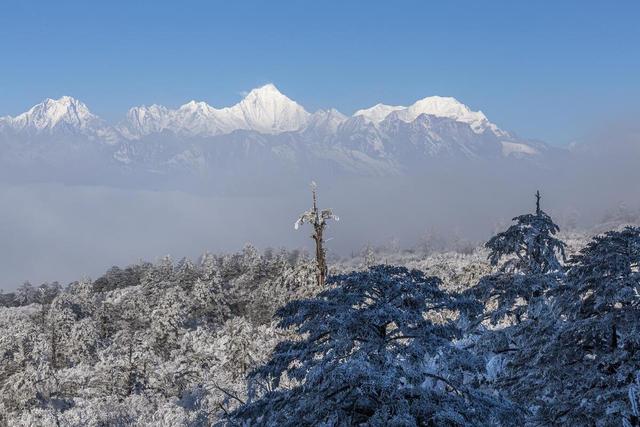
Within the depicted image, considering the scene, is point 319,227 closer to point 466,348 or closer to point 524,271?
point 524,271

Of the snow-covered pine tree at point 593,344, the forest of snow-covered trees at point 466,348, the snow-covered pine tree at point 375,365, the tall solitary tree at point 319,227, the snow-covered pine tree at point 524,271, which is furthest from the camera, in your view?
the tall solitary tree at point 319,227

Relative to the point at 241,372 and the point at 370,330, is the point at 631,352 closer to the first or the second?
the point at 370,330

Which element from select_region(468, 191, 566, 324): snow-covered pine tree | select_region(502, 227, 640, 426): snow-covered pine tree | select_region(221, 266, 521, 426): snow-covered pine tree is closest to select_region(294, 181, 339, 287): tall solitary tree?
select_region(468, 191, 566, 324): snow-covered pine tree

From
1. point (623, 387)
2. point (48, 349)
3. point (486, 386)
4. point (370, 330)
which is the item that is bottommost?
point (48, 349)

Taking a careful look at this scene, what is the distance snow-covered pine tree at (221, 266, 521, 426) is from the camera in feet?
23.7

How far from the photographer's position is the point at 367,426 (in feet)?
23.9

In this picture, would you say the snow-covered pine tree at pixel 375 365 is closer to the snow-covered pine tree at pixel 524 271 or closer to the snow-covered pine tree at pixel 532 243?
the snow-covered pine tree at pixel 524 271

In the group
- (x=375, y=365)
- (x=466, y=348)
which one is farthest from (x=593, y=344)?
(x=375, y=365)

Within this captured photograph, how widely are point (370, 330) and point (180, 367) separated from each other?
43.4 m

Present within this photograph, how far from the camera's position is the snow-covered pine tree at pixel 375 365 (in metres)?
7.23

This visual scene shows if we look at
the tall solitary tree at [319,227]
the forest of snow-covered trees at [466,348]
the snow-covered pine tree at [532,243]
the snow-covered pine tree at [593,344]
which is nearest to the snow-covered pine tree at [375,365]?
the forest of snow-covered trees at [466,348]

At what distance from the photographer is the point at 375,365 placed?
25.0 ft

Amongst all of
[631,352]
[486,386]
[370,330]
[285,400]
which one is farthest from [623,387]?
[285,400]

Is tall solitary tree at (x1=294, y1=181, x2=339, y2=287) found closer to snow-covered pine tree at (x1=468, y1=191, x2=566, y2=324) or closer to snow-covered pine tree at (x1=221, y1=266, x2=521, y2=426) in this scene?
snow-covered pine tree at (x1=468, y1=191, x2=566, y2=324)
